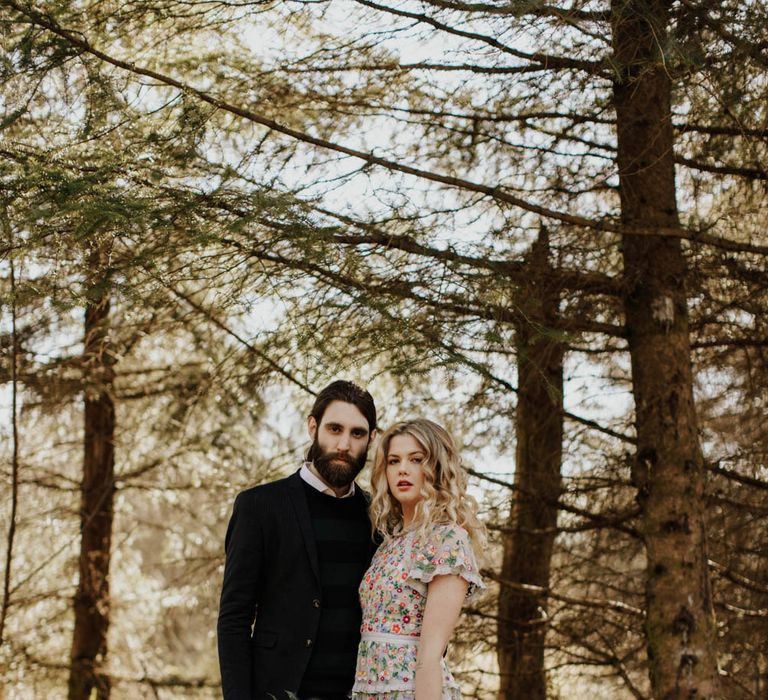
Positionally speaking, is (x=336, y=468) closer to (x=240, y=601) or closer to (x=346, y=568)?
(x=346, y=568)

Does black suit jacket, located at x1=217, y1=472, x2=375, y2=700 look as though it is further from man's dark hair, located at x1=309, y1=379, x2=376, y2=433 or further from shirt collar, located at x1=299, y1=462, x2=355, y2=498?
man's dark hair, located at x1=309, y1=379, x2=376, y2=433

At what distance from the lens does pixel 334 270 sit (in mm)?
4973

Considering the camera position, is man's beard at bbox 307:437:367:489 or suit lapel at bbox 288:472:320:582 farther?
man's beard at bbox 307:437:367:489

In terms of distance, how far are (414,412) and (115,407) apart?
4.27 meters

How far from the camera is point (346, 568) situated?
3.86m

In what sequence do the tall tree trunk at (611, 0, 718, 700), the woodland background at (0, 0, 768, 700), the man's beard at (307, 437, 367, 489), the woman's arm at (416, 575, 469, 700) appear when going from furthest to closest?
1. the tall tree trunk at (611, 0, 718, 700)
2. the woodland background at (0, 0, 768, 700)
3. the man's beard at (307, 437, 367, 489)
4. the woman's arm at (416, 575, 469, 700)

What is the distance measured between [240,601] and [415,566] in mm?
717

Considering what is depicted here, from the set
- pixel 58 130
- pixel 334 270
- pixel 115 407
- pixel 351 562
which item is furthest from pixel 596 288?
pixel 115 407

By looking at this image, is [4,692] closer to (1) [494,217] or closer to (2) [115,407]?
(2) [115,407]

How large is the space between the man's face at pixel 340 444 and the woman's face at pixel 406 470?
20 centimetres

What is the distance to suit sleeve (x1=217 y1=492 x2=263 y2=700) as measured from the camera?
12.1 ft

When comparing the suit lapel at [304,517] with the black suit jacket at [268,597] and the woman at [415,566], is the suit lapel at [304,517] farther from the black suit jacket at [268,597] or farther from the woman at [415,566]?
the woman at [415,566]

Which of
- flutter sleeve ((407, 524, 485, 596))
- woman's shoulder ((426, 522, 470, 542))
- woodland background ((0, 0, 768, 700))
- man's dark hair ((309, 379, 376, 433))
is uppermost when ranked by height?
woodland background ((0, 0, 768, 700))

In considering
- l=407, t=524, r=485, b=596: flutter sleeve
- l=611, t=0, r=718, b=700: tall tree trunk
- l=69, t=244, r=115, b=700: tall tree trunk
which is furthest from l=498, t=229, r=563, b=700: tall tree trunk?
l=69, t=244, r=115, b=700: tall tree trunk
